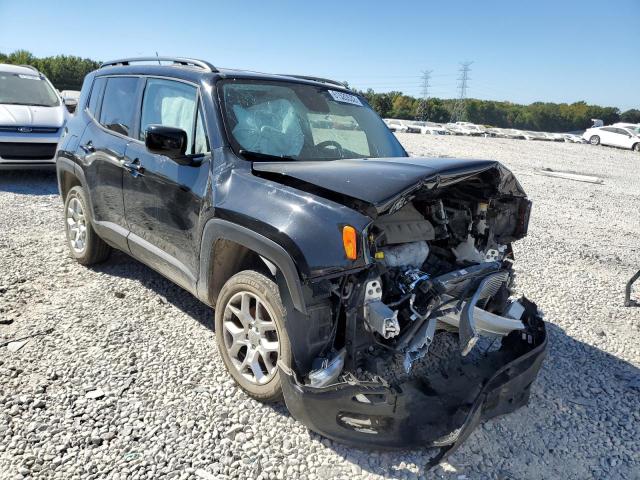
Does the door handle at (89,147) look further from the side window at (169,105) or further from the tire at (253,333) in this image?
the tire at (253,333)

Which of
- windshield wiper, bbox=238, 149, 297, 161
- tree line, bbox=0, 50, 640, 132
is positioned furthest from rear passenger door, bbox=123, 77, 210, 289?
tree line, bbox=0, 50, 640, 132

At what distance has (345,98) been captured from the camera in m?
4.28

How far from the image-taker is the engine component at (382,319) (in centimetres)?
245

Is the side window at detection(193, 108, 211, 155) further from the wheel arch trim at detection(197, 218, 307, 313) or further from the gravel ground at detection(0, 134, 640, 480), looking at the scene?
the gravel ground at detection(0, 134, 640, 480)

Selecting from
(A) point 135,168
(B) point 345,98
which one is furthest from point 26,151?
(B) point 345,98

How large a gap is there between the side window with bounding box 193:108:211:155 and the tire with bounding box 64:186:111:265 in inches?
71.1

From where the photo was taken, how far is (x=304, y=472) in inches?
100

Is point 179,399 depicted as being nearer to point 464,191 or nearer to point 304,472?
point 304,472

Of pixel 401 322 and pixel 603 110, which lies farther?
pixel 603 110

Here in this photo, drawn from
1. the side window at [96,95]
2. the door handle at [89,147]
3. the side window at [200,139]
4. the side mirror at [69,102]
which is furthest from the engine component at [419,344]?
the side mirror at [69,102]

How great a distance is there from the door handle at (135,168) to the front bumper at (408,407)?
2.01 meters

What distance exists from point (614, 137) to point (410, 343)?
110 ft

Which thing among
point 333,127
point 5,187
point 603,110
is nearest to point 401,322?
point 333,127

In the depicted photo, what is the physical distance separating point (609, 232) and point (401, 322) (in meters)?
7.06
